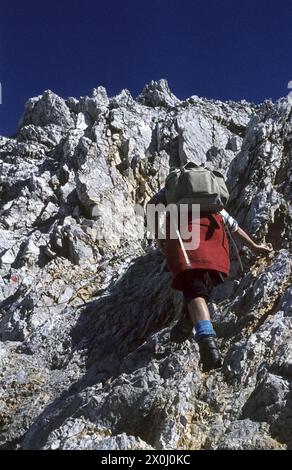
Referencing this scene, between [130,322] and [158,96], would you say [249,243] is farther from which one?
[158,96]

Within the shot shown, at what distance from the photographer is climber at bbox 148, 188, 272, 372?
683 centimetres

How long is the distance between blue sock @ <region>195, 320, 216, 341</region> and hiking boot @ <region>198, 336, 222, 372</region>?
51mm

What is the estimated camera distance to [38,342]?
11180mm

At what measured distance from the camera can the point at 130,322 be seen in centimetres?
1012

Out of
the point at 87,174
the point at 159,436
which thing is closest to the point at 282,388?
the point at 159,436

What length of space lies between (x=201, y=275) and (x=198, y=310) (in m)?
0.58

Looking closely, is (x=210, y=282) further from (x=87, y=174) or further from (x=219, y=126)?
(x=219, y=126)

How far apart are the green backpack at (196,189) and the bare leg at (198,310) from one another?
58.7 inches

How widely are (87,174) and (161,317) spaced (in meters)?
13.2

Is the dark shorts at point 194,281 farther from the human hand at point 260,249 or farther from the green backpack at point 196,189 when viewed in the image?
the human hand at point 260,249

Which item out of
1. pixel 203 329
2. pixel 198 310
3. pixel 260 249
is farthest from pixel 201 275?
pixel 260 249

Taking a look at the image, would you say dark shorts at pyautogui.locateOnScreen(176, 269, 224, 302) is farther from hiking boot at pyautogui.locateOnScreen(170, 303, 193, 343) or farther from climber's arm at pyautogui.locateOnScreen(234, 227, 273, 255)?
climber's arm at pyautogui.locateOnScreen(234, 227, 273, 255)

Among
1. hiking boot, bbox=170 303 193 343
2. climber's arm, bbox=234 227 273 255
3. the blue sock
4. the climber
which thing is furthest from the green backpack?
the blue sock

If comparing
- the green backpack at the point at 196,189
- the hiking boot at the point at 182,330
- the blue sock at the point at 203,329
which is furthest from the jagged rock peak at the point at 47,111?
the blue sock at the point at 203,329
